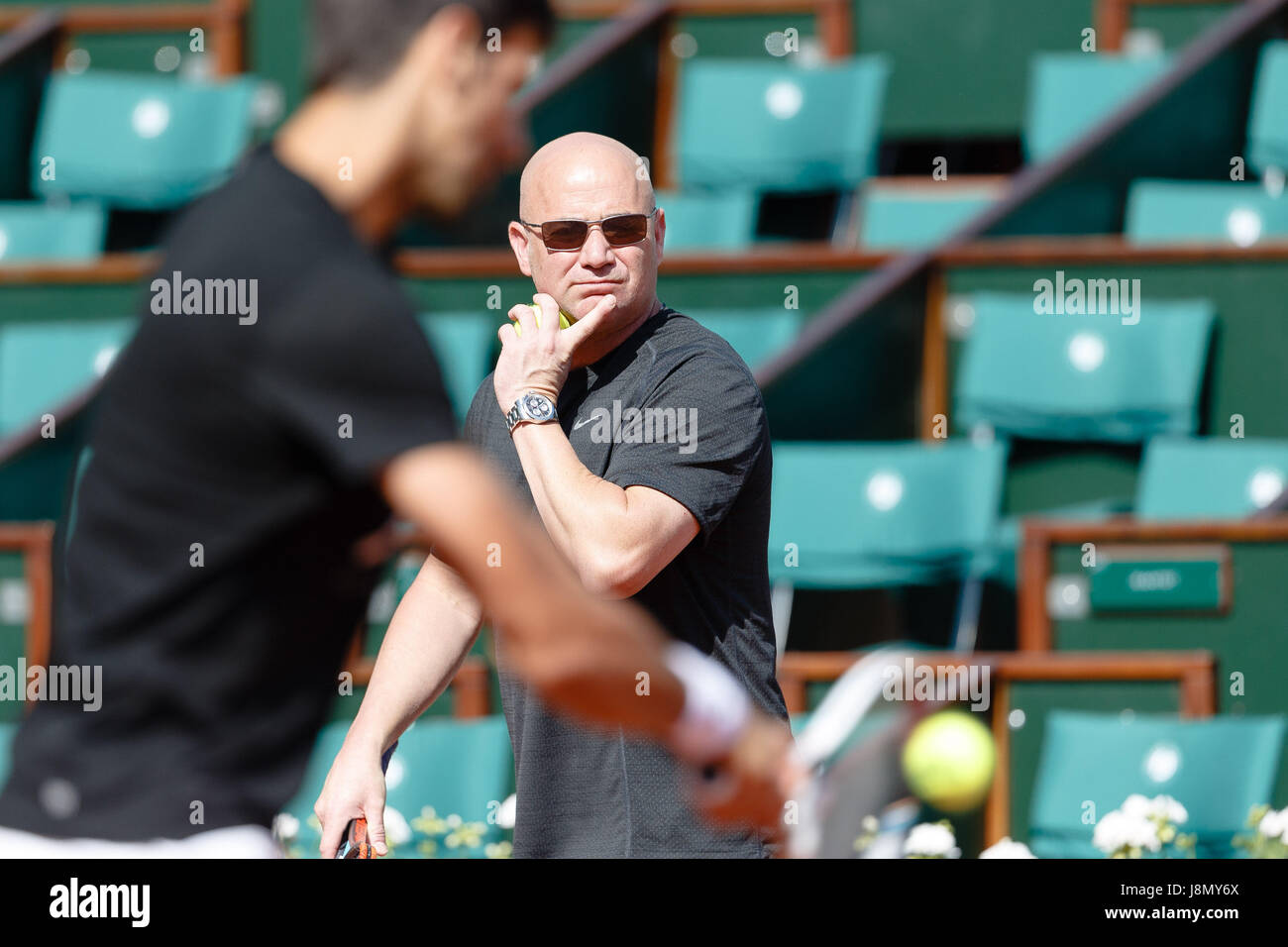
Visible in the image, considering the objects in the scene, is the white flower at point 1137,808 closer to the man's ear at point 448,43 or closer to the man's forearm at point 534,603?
the man's forearm at point 534,603

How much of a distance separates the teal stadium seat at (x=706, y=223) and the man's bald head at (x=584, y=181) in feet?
12.5

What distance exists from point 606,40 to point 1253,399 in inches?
116

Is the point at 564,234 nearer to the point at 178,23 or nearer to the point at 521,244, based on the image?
the point at 521,244

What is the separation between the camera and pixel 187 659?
1554mm

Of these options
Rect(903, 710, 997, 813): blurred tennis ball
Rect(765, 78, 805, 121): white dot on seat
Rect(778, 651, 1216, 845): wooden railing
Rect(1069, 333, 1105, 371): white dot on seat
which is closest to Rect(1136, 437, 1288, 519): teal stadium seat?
Rect(1069, 333, 1105, 371): white dot on seat

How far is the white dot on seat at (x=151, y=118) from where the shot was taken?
7.07m

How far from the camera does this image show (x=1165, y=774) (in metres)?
4.04

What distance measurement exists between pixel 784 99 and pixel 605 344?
14.8 feet

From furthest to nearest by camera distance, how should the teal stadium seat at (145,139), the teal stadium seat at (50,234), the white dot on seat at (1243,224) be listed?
the teal stadium seat at (145,139)
the teal stadium seat at (50,234)
the white dot on seat at (1243,224)

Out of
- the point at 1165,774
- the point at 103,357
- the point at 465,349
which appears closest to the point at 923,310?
the point at 465,349

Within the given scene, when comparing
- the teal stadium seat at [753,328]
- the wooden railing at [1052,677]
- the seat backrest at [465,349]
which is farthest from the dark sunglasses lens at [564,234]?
the teal stadium seat at [753,328]

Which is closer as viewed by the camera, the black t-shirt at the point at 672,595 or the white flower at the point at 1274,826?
the black t-shirt at the point at 672,595

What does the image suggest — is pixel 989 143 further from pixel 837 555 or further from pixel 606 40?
pixel 837 555

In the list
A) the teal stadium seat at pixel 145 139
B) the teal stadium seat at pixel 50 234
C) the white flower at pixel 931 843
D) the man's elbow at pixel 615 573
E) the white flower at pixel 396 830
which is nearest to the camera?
the man's elbow at pixel 615 573
